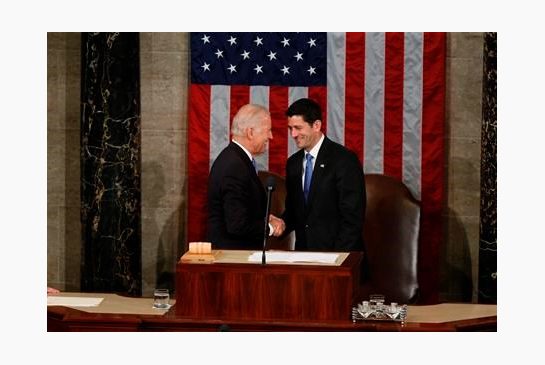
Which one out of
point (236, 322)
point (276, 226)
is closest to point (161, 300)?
point (236, 322)

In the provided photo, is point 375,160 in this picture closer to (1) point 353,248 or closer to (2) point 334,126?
(2) point 334,126

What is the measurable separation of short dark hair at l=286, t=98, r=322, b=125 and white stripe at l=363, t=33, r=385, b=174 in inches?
20.9

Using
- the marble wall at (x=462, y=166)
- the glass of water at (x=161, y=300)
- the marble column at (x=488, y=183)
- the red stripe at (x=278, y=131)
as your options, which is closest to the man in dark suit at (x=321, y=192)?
the red stripe at (x=278, y=131)

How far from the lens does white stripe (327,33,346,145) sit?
839cm

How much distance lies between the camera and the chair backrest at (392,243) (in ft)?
26.5

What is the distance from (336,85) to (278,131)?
0.59 metres

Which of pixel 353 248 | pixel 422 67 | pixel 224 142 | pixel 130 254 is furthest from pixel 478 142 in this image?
pixel 130 254

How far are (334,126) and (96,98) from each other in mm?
1928

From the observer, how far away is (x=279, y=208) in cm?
820

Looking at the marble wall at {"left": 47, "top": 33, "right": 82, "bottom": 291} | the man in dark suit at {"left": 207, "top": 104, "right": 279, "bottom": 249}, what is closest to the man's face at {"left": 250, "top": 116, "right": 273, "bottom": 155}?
the man in dark suit at {"left": 207, "top": 104, "right": 279, "bottom": 249}

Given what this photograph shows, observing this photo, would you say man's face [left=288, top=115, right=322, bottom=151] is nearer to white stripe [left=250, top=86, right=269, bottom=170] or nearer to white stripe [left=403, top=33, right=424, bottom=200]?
white stripe [left=250, top=86, right=269, bottom=170]

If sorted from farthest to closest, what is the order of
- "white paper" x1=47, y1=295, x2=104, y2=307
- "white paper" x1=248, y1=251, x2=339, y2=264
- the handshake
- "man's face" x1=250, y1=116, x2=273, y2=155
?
the handshake < "man's face" x1=250, y1=116, x2=273, y2=155 < "white paper" x1=47, y1=295, x2=104, y2=307 < "white paper" x1=248, y1=251, x2=339, y2=264

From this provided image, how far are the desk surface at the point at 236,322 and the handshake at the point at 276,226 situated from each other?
4.91 feet

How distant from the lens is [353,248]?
25.3 ft
